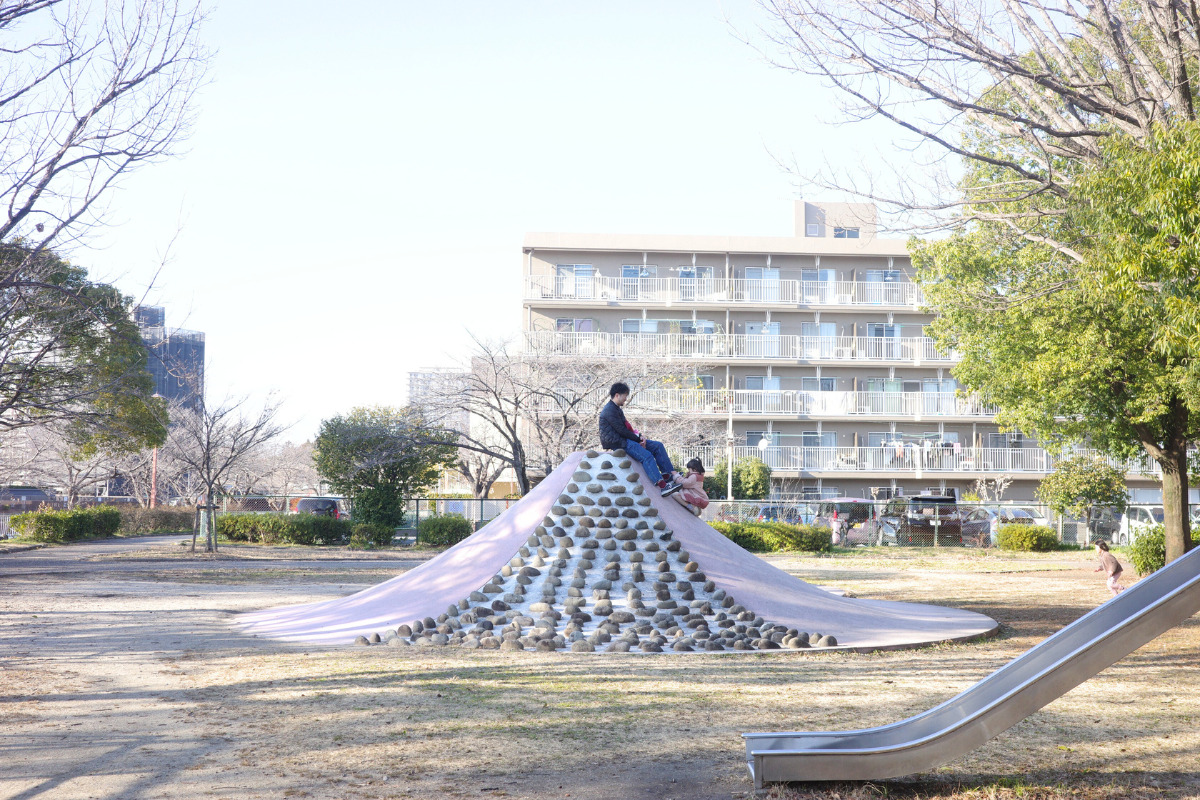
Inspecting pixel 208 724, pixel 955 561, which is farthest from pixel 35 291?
pixel 955 561

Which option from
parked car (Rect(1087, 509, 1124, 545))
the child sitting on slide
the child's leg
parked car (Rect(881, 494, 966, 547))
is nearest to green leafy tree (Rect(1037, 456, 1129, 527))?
parked car (Rect(1087, 509, 1124, 545))

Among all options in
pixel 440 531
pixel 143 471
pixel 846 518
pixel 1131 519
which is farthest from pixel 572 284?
pixel 1131 519

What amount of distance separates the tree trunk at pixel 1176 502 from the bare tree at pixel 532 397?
1367cm

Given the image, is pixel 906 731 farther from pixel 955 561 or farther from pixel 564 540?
pixel 955 561

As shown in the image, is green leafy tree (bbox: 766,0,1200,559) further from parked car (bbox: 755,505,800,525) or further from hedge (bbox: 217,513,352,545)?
hedge (bbox: 217,513,352,545)

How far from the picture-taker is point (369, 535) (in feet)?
100

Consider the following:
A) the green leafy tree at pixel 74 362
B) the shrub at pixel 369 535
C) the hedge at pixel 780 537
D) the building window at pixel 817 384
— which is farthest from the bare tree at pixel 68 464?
the building window at pixel 817 384

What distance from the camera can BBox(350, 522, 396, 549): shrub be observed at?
30.5 meters

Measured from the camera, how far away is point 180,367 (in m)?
30.1

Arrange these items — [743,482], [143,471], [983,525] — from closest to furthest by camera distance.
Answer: [983,525] → [743,482] → [143,471]

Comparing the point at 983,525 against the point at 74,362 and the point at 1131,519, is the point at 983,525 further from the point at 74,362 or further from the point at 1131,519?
the point at 74,362

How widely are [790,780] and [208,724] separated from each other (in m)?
4.07

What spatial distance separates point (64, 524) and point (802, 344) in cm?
3065

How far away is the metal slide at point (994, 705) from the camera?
480cm
